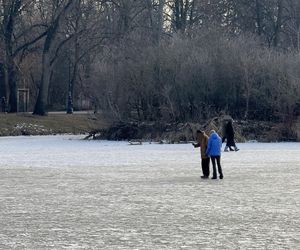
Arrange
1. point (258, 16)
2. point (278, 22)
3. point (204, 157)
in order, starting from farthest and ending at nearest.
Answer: point (258, 16)
point (278, 22)
point (204, 157)

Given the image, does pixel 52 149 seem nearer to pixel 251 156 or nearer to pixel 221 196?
pixel 251 156

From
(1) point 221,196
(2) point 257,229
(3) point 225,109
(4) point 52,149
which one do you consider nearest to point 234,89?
(3) point 225,109

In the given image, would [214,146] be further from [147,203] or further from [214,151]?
[147,203]

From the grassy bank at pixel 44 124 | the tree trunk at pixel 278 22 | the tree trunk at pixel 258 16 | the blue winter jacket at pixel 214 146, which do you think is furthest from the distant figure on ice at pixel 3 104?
the blue winter jacket at pixel 214 146

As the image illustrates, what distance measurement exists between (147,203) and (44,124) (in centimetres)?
4363

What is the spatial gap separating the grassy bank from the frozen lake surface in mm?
23392

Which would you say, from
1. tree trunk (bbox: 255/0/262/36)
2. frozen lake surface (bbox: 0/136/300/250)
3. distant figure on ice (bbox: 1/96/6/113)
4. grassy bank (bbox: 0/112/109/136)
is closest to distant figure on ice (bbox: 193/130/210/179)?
frozen lake surface (bbox: 0/136/300/250)

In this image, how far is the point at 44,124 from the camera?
6322 cm

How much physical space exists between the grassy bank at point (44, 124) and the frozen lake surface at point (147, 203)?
76.7ft

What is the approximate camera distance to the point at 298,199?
21.0 meters

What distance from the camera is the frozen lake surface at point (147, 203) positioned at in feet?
49.7

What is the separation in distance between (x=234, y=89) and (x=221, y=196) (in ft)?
107

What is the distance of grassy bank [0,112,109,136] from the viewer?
197ft

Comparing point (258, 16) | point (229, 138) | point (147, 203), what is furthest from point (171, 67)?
point (147, 203)
